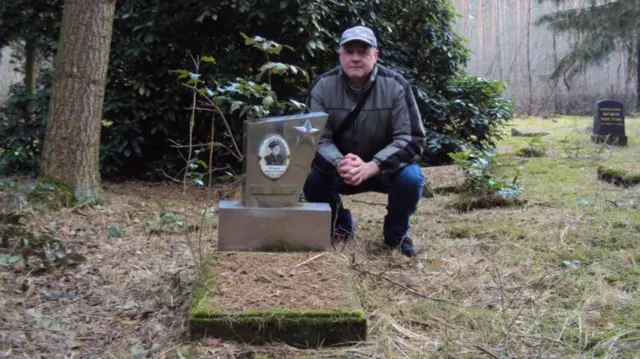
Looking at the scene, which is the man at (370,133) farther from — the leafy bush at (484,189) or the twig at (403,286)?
the leafy bush at (484,189)

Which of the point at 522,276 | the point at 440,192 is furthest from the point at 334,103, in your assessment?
the point at 440,192

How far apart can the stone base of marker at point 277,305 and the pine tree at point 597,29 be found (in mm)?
17601

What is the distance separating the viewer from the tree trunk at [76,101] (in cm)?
479

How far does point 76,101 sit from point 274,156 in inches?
99.1

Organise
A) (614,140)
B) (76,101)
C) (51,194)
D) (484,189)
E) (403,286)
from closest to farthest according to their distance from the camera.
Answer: (403,286)
(51,194)
(76,101)
(484,189)
(614,140)

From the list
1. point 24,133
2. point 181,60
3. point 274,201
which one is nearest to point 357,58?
point 274,201

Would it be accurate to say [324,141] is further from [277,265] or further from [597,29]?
[597,29]

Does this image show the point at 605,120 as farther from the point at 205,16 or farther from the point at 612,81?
the point at 612,81

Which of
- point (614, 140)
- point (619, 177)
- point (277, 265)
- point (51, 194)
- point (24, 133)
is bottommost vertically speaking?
point (277, 265)

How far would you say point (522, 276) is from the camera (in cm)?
321

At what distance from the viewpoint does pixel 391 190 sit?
3676 mm

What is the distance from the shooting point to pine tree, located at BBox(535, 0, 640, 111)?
702 inches

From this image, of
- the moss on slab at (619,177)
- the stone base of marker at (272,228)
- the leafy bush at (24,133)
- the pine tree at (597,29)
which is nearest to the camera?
the stone base of marker at (272,228)

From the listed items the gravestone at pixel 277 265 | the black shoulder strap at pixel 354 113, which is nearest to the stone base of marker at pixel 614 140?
the black shoulder strap at pixel 354 113
